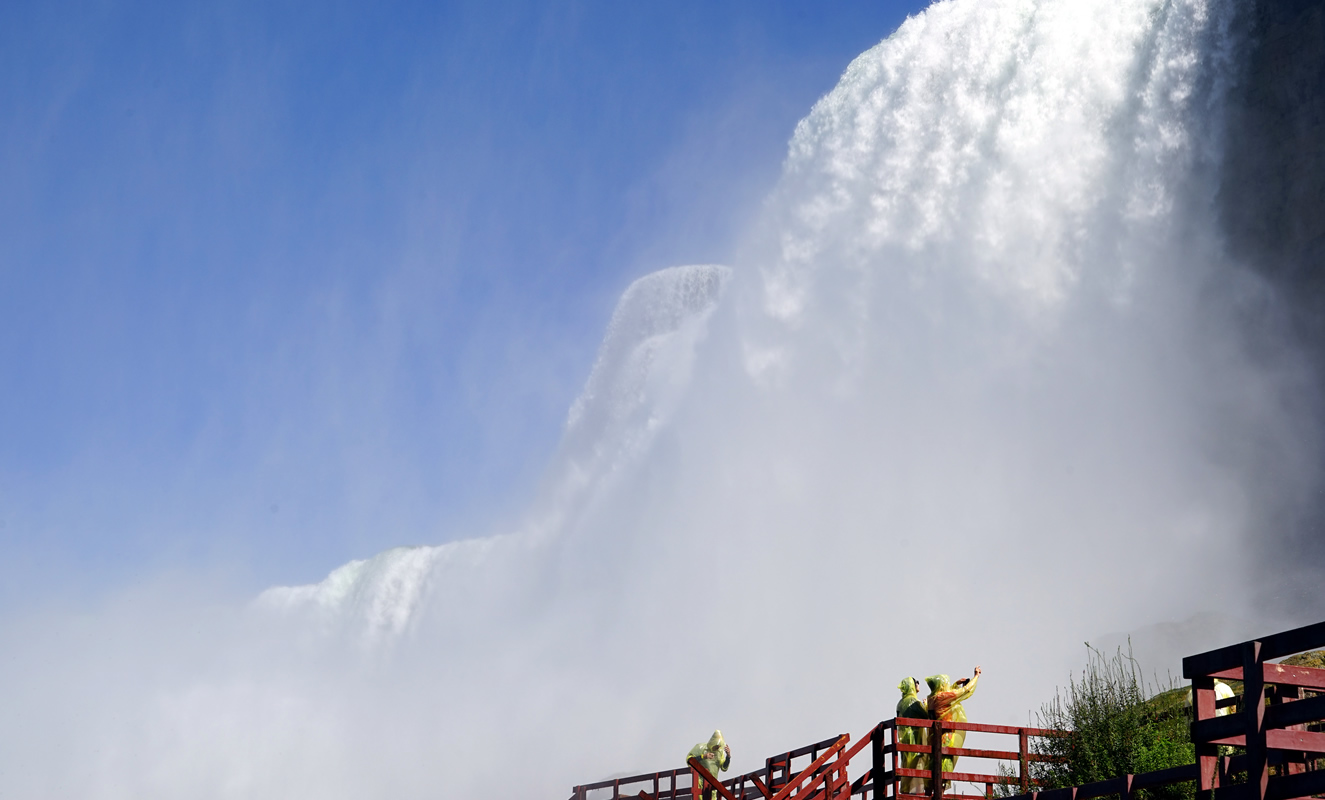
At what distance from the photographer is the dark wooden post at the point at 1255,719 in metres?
8.59

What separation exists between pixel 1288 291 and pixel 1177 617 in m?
12.6

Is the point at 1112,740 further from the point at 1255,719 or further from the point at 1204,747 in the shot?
the point at 1255,719

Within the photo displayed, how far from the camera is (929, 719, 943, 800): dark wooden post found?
54.1ft

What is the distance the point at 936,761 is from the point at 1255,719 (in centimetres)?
843

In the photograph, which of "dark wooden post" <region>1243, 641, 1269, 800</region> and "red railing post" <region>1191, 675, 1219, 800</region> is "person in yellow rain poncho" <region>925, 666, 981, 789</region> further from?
"dark wooden post" <region>1243, 641, 1269, 800</region>

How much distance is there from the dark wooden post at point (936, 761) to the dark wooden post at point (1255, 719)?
806 centimetres

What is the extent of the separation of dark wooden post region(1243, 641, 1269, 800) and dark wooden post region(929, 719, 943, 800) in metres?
8.06

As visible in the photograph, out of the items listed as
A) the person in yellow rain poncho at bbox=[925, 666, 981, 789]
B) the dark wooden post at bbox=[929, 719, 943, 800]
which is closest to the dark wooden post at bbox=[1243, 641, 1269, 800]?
the dark wooden post at bbox=[929, 719, 943, 800]

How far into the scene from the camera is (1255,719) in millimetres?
8586

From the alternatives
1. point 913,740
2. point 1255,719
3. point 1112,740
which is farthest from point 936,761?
point 1255,719

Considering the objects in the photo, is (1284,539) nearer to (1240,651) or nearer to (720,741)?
(720,741)

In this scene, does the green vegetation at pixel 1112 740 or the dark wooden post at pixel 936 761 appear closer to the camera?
the green vegetation at pixel 1112 740

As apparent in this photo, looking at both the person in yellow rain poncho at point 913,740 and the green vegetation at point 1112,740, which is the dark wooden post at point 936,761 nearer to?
the person in yellow rain poncho at point 913,740

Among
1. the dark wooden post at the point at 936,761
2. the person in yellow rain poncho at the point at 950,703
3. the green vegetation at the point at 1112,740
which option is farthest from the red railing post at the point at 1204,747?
the person in yellow rain poncho at the point at 950,703
